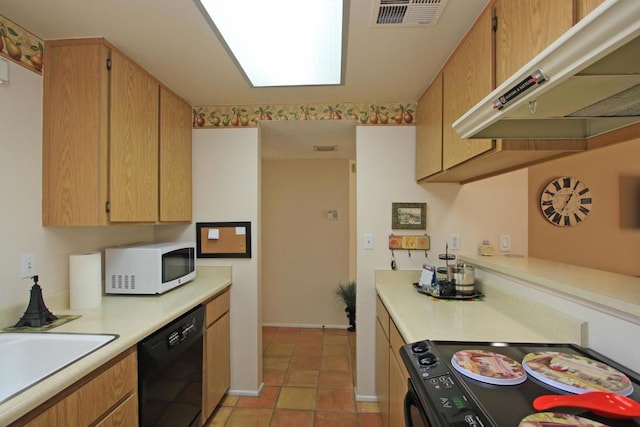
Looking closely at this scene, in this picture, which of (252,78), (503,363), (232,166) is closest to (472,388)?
(503,363)

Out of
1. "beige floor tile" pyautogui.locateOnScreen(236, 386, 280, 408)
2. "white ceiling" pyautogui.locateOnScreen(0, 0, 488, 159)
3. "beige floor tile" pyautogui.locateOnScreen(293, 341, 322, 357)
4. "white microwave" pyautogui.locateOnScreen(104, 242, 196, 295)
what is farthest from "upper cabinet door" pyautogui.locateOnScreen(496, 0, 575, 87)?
"beige floor tile" pyautogui.locateOnScreen(293, 341, 322, 357)

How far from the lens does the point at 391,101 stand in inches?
95.9

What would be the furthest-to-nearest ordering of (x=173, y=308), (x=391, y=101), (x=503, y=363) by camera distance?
1. (x=391, y=101)
2. (x=173, y=308)
3. (x=503, y=363)

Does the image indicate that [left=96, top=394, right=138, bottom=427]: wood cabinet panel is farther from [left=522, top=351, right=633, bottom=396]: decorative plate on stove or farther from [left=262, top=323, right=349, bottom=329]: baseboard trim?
[left=262, top=323, right=349, bottom=329]: baseboard trim

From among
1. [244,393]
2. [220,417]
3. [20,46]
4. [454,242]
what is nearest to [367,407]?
[244,393]

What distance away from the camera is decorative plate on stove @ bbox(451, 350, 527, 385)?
942 mm

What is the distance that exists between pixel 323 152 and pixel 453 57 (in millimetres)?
2060

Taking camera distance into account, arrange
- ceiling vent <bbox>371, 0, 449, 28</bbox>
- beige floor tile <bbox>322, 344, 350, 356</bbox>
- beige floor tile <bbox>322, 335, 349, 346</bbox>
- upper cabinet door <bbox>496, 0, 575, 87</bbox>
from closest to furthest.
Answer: upper cabinet door <bbox>496, 0, 575, 87</bbox> < ceiling vent <bbox>371, 0, 449, 28</bbox> < beige floor tile <bbox>322, 344, 350, 356</bbox> < beige floor tile <bbox>322, 335, 349, 346</bbox>

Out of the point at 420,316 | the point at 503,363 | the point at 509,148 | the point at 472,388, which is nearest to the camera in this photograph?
the point at 472,388

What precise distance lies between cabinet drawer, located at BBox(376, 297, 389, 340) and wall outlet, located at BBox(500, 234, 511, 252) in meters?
1.00

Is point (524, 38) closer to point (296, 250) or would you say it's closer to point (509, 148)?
point (509, 148)

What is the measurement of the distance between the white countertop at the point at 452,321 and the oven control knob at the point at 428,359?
183mm

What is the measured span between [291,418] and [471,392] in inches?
68.6

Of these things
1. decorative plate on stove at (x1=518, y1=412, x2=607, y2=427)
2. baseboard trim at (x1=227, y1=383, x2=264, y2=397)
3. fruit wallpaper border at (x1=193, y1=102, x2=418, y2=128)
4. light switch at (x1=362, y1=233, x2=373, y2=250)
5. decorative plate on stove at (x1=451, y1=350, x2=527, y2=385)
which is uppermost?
fruit wallpaper border at (x1=193, y1=102, x2=418, y2=128)
